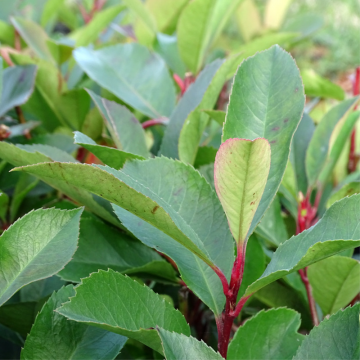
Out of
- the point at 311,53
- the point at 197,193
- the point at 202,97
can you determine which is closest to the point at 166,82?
the point at 202,97

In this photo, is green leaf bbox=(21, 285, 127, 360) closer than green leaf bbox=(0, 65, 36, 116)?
Yes

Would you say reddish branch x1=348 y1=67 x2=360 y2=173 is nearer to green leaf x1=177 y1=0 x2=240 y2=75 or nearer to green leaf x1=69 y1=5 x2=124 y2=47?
green leaf x1=177 y1=0 x2=240 y2=75

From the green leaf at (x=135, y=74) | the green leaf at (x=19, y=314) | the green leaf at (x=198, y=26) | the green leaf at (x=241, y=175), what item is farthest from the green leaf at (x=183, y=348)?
Answer: the green leaf at (x=198, y=26)

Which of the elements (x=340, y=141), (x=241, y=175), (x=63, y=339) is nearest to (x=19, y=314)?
(x=63, y=339)

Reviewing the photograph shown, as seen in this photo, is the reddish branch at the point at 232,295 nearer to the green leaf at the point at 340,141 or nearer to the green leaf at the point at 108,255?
the green leaf at the point at 108,255

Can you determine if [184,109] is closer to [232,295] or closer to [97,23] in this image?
[232,295]

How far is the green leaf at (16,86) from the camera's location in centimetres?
76

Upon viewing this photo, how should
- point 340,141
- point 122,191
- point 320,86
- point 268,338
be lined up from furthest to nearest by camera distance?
1. point 320,86
2. point 340,141
3. point 268,338
4. point 122,191

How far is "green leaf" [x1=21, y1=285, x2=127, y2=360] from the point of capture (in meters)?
0.46

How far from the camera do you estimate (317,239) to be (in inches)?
17.2

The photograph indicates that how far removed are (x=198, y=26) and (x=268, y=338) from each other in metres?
0.63

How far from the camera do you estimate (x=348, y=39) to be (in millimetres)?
4750

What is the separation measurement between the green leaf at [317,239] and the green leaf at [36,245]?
204 mm

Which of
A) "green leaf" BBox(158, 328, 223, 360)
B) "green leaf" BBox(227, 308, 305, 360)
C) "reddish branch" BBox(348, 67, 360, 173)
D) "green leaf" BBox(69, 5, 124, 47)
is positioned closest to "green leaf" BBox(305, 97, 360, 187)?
"reddish branch" BBox(348, 67, 360, 173)
